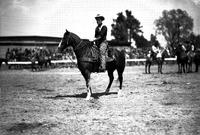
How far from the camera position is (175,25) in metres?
84.8

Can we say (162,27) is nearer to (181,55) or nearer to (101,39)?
(181,55)

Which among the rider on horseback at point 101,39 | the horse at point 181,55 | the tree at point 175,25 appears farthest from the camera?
the tree at point 175,25

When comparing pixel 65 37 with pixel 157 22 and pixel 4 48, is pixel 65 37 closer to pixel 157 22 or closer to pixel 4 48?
pixel 4 48

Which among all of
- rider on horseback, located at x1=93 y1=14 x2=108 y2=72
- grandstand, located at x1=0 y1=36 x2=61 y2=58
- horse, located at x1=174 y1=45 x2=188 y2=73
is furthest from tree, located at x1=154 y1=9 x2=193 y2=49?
rider on horseback, located at x1=93 y1=14 x2=108 y2=72

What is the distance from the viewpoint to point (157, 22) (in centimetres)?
9475

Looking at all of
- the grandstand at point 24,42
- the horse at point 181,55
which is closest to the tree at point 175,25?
the grandstand at point 24,42

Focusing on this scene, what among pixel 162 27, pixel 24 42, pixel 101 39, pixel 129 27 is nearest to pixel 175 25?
pixel 162 27

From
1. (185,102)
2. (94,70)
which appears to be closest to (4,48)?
(94,70)

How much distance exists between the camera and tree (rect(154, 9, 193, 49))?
80562 millimetres

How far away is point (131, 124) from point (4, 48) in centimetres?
4936

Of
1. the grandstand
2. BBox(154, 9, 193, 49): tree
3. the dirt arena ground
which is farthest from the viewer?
BBox(154, 9, 193, 49): tree

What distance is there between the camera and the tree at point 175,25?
80.6 metres

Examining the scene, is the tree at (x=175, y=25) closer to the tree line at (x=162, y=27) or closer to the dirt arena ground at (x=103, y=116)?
the tree line at (x=162, y=27)

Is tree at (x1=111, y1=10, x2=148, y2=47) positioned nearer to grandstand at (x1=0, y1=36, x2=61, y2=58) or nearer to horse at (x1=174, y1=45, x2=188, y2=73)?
grandstand at (x1=0, y1=36, x2=61, y2=58)
